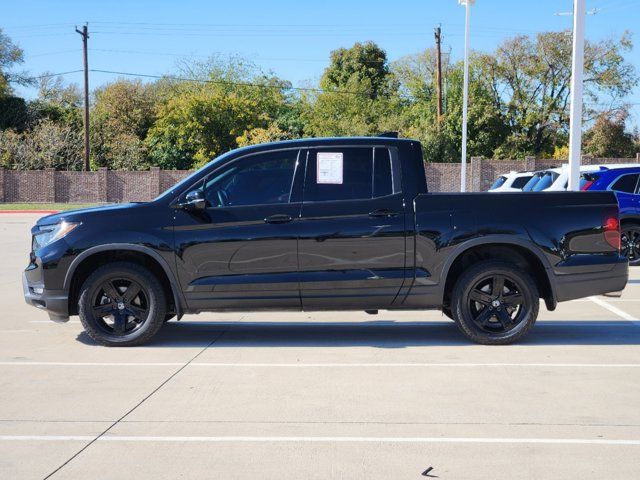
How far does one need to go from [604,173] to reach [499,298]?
7.97m

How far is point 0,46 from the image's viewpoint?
2835 inches

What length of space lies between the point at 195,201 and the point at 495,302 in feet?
10.3

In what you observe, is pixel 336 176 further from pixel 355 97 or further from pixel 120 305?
pixel 355 97

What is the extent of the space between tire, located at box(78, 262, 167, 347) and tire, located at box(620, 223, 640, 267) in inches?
404

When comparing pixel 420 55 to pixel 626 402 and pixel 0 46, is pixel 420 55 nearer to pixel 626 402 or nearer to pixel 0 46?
pixel 0 46

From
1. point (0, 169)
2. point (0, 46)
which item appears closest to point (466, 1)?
point (0, 169)

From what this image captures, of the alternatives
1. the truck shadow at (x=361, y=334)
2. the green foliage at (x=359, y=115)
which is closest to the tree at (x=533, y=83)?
the green foliage at (x=359, y=115)

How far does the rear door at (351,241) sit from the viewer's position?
25.4 feet

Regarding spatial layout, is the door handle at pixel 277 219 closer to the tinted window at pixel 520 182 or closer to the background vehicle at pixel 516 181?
the background vehicle at pixel 516 181

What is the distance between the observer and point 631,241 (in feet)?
49.8

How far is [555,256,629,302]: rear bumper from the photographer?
7.93 m

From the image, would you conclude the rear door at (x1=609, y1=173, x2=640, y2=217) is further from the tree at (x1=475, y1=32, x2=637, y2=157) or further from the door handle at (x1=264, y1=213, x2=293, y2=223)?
the tree at (x1=475, y1=32, x2=637, y2=157)

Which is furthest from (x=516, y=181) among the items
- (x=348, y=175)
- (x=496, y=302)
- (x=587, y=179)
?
(x=348, y=175)

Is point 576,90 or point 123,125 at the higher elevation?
point 123,125
